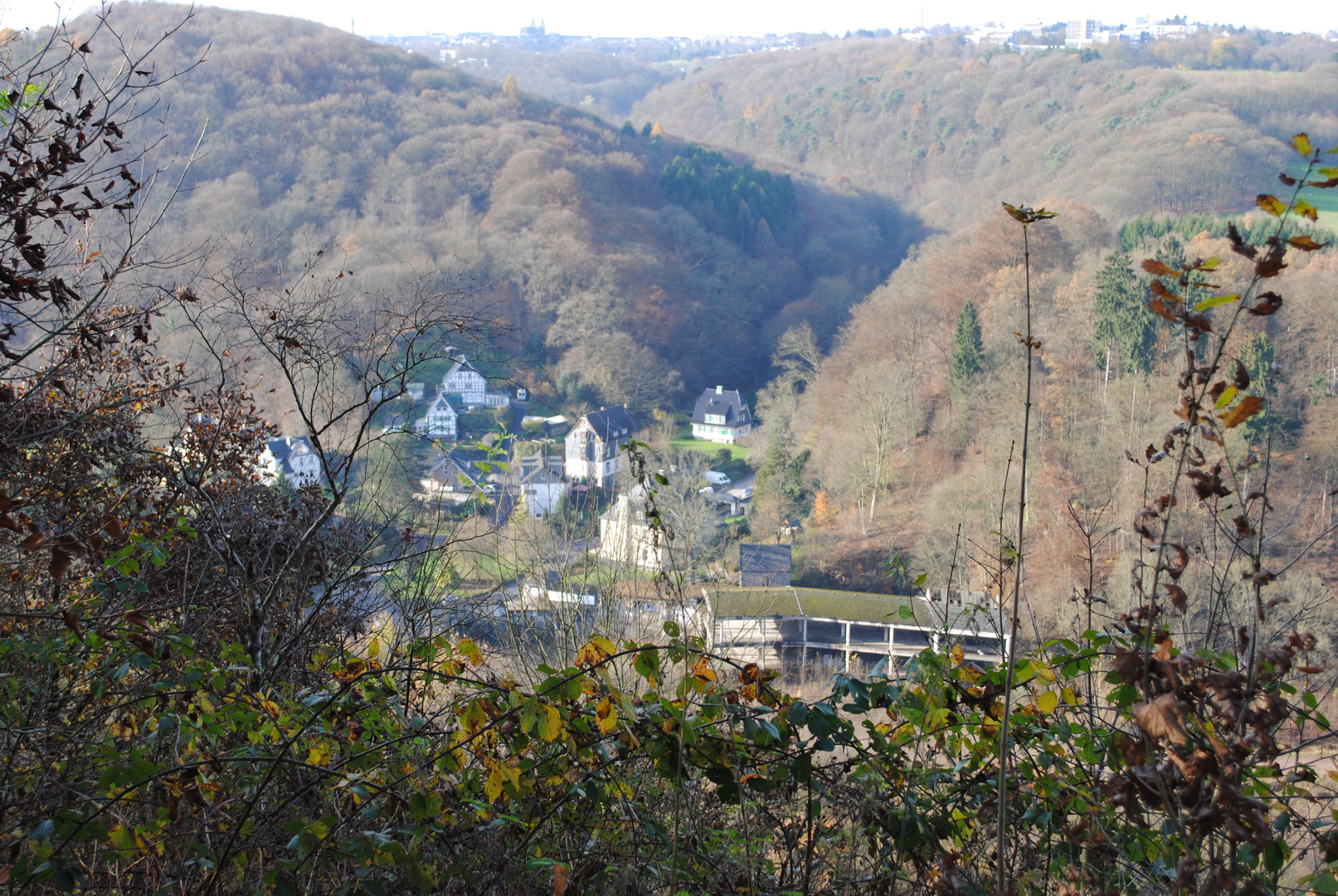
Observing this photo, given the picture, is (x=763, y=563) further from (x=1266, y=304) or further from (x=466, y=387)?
(x=1266, y=304)

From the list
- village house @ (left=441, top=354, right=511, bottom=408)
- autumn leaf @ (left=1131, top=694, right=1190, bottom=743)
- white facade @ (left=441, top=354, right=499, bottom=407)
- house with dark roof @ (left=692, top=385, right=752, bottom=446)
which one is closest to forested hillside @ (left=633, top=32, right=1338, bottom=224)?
house with dark roof @ (left=692, top=385, right=752, bottom=446)

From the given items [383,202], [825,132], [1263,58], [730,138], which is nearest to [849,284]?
[383,202]

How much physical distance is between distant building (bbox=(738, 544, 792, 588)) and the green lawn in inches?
371

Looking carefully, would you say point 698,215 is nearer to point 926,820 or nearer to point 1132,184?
point 1132,184

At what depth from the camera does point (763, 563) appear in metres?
A: 15.7

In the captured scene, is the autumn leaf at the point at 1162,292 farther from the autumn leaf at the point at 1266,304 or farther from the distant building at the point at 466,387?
the distant building at the point at 466,387

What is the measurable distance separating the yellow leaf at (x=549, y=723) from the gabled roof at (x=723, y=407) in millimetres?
27760

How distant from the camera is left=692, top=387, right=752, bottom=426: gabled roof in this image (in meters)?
29.3

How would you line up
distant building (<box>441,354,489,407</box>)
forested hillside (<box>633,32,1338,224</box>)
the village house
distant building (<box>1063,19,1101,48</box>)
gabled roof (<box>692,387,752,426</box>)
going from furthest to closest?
distant building (<box>1063,19,1101,48</box>) → forested hillside (<box>633,32,1338,224</box>) → gabled roof (<box>692,387,752,426</box>) → the village house → distant building (<box>441,354,489,407</box>)

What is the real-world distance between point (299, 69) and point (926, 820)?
53392mm

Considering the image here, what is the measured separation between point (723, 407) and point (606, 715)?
2817cm

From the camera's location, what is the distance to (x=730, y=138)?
6494 centimetres

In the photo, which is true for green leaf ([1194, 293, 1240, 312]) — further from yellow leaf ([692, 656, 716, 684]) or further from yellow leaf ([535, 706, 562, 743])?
yellow leaf ([535, 706, 562, 743])

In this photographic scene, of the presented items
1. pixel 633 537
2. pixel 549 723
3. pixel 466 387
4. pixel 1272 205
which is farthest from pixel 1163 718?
pixel 466 387
